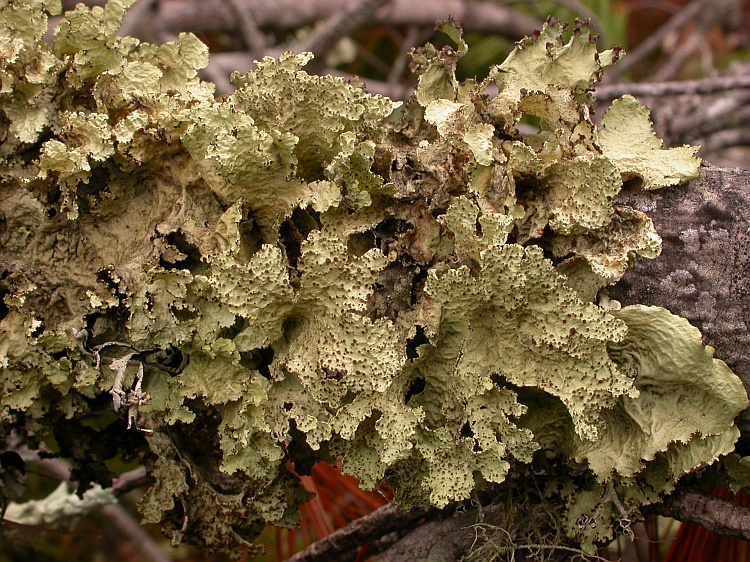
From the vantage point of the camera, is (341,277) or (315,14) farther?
(315,14)

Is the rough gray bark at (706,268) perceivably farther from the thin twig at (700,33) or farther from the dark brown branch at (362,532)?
the thin twig at (700,33)

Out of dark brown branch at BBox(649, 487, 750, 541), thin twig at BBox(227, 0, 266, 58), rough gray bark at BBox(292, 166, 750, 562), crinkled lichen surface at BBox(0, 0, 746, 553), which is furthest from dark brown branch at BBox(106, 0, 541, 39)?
dark brown branch at BBox(649, 487, 750, 541)

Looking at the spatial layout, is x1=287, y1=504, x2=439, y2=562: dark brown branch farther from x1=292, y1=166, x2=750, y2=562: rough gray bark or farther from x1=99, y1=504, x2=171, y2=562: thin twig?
x1=99, y1=504, x2=171, y2=562: thin twig

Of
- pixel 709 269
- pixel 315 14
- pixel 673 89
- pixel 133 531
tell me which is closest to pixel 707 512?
pixel 709 269

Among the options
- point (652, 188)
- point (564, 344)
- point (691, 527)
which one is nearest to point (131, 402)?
point (564, 344)

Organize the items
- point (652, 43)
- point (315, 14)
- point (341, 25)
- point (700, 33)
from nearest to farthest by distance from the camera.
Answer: point (341, 25) → point (315, 14) → point (652, 43) → point (700, 33)

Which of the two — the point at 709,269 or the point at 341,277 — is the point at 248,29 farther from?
the point at 709,269
